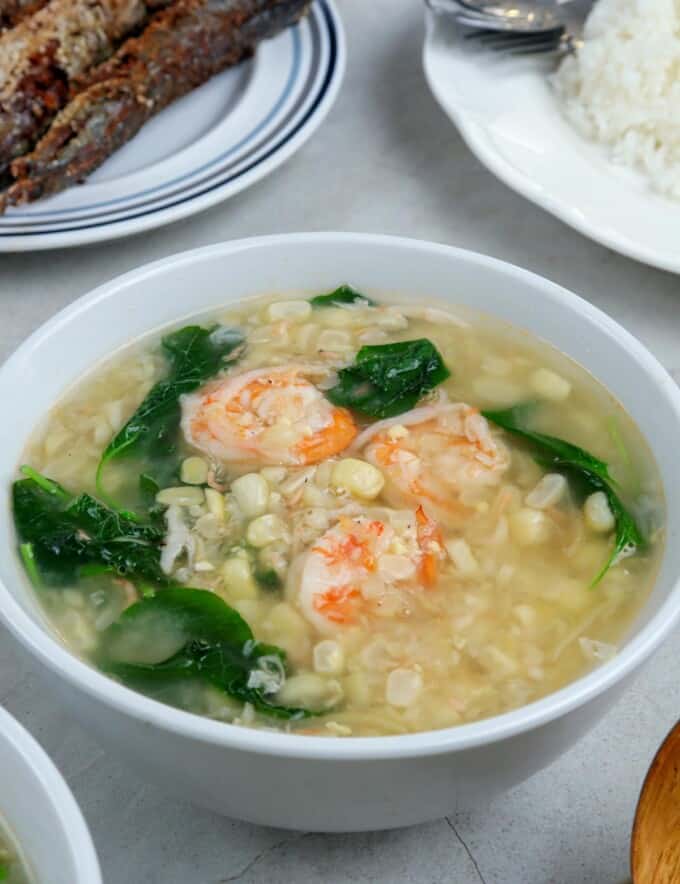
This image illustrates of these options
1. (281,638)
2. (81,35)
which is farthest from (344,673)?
(81,35)

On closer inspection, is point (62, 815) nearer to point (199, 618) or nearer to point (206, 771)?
point (206, 771)

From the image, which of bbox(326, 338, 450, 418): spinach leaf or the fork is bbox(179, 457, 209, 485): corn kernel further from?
the fork

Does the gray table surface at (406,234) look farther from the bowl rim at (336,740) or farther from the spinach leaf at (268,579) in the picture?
the spinach leaf at (268,579)

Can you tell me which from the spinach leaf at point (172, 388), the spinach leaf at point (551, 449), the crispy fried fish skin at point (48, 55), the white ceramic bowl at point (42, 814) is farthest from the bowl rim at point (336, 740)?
the crispy fried fish skin at point (48, 55)

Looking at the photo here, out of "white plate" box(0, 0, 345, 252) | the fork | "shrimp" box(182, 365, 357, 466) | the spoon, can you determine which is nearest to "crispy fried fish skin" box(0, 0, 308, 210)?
"white plate" box(0, 0, 345, 252)

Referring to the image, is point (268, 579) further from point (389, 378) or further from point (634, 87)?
point (634, 87)

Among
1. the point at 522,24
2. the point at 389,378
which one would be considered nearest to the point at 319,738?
the point at 389,378
